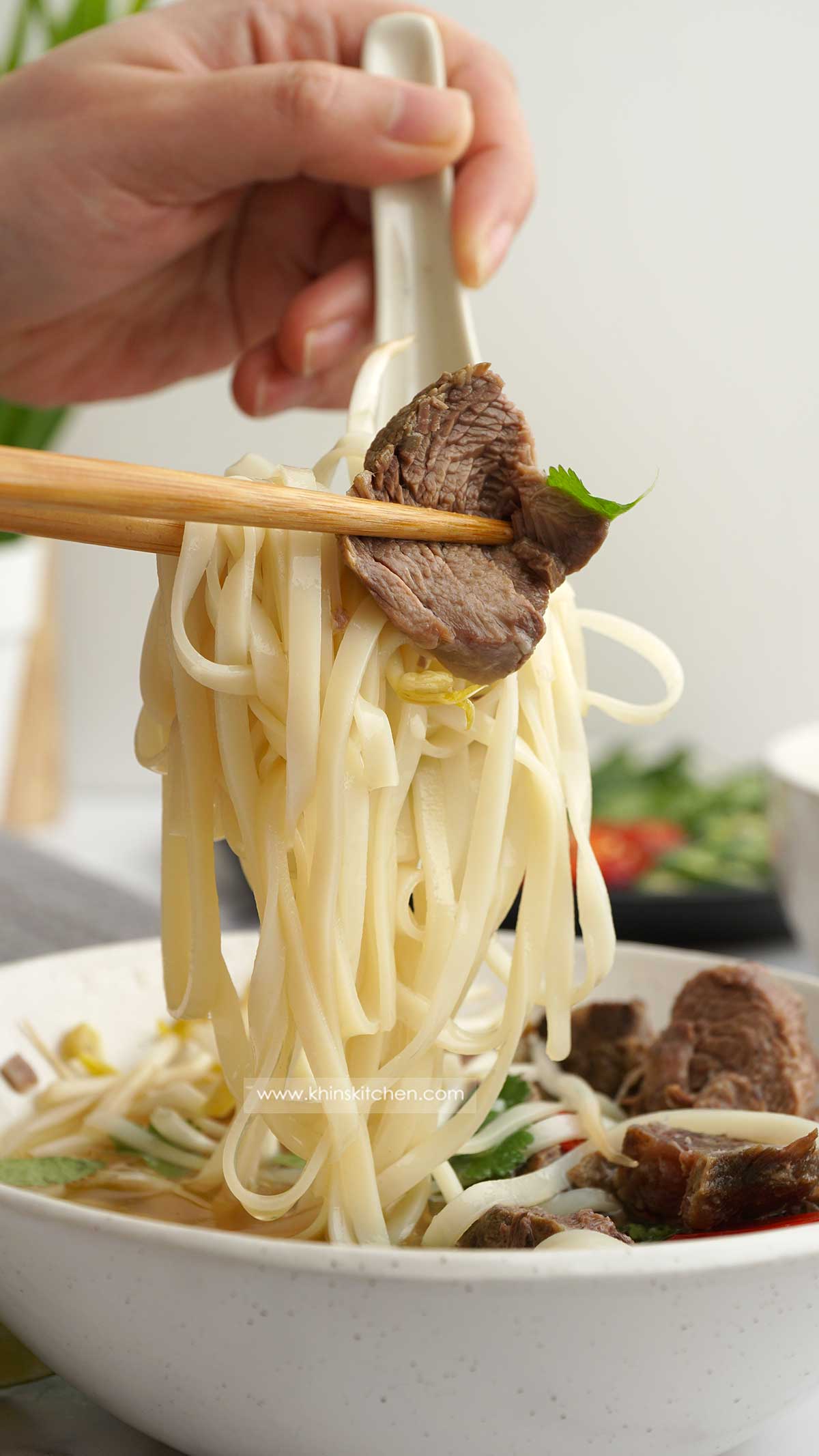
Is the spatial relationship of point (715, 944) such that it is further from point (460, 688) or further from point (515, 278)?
point (515, 278)

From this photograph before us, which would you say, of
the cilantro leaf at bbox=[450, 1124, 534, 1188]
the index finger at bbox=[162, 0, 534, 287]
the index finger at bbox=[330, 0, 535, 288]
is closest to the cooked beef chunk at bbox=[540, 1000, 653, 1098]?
the cilantro leaf at bbox=[450, 1124, 534, 1188]

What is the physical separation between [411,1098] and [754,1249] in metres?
0.41

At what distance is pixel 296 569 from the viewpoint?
982 millimetres

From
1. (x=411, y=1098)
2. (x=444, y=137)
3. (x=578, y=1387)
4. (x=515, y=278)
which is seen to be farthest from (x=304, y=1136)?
(x=515, y=278)

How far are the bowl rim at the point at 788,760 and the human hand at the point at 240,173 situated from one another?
84 cm

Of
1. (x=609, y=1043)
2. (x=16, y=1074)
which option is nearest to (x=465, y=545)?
(x=609, y=1043)

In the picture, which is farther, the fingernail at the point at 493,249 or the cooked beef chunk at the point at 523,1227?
the fingernail at the point at 493,249

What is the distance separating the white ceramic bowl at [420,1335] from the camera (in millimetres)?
725

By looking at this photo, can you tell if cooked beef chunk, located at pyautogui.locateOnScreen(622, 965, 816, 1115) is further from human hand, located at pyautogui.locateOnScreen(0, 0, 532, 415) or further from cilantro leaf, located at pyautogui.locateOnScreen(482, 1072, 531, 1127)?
human hand, located at pyautogui.locateOnScreen(0, 0, 532, 415)

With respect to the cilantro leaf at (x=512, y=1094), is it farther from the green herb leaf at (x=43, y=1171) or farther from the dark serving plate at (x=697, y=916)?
the dark serving plate at (x=697, y=916)

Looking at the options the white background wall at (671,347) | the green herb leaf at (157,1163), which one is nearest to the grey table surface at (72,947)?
the green herb leaf at (157,1163)

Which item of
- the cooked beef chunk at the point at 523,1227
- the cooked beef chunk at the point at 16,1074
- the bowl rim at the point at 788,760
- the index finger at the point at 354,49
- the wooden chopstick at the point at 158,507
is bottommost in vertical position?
the cooked beef chunk at the point at 523,1227

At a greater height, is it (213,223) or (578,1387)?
(213,223)

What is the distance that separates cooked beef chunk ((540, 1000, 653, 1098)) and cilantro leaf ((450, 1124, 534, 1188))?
0.20 meters
